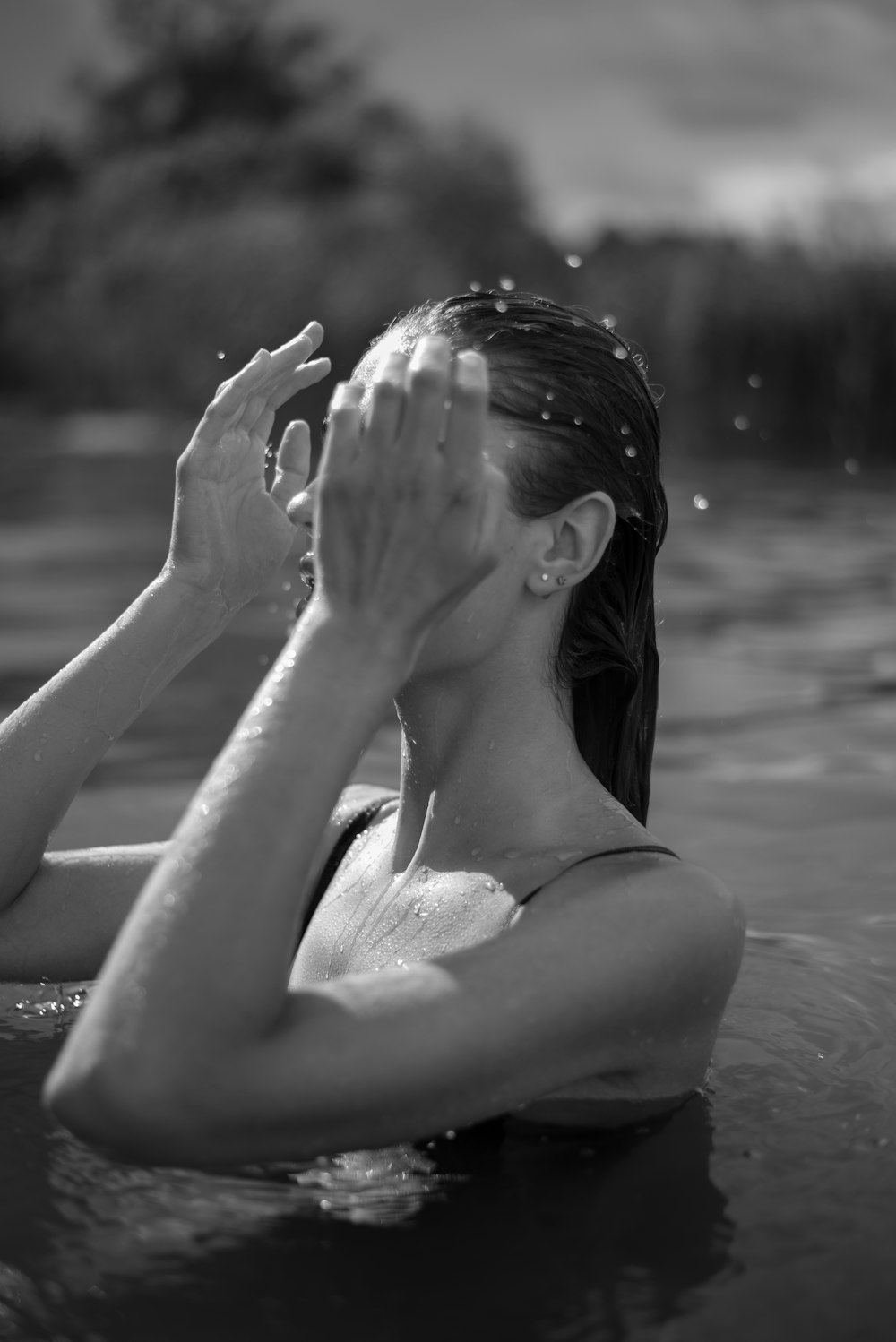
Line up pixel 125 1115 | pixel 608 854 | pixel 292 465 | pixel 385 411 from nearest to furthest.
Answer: pixel 125 1115
pixel 385 411
pixel 608 854
pixel 292 465

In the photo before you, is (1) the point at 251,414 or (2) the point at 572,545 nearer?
(2) the point at 572,545

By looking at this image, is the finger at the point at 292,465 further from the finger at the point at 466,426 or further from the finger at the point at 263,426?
the finger at the point at 466,426

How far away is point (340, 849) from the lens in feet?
9.28

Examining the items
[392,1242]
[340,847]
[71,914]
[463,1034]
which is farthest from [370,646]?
[71,914]

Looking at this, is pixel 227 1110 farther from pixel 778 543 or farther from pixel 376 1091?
pixel 778 543

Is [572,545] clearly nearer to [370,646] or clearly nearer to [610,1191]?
[370,646]

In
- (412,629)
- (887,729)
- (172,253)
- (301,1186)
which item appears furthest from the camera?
(172,253)

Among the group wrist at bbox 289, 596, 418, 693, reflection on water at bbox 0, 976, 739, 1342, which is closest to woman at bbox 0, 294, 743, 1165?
wrist at bbox 289, 596, 418, 693

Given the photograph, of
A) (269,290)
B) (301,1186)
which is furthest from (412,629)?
(269,290)

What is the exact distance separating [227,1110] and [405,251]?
23.0m

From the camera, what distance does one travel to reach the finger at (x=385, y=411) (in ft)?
6.20

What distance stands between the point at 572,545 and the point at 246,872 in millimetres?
848

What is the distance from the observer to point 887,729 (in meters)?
5.52

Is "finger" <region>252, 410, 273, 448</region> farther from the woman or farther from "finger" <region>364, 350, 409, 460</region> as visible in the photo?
"finger" <region>364, 350, 409, 460</region>
